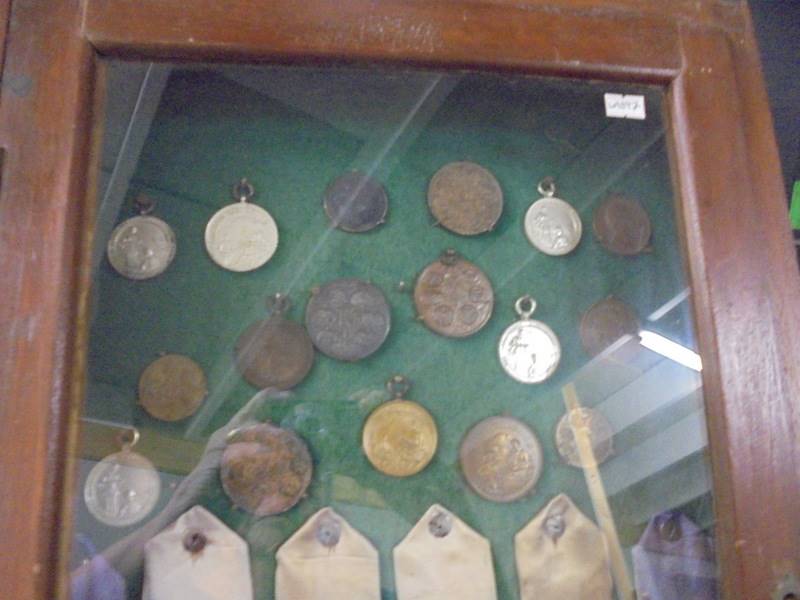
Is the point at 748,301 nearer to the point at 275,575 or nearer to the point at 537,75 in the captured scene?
the point at 537,75

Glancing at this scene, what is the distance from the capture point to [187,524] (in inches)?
42.9

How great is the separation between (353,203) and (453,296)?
0.62 ft

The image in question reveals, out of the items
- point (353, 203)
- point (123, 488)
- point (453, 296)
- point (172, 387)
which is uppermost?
point (353, 203)

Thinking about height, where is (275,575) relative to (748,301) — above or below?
below

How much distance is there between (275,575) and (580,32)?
0.76 m

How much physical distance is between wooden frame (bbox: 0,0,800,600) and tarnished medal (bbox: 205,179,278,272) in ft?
0.73

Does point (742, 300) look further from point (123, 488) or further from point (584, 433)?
point (123, 488)

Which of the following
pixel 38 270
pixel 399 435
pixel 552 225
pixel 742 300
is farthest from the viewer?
pixel 552 225

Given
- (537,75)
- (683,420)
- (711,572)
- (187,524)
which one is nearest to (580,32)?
(537,75)

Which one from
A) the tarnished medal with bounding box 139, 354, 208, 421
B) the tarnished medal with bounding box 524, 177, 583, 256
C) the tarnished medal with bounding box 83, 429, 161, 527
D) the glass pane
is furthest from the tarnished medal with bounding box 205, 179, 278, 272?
the tarnished medal with bounding box 524, 177, 583, 256

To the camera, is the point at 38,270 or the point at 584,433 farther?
the point at 584,433

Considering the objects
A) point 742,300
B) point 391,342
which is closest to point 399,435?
point 391,342

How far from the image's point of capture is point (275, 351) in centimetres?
118

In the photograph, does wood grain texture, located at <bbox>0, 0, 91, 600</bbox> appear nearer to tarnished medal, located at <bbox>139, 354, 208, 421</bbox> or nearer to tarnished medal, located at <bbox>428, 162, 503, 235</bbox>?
tarnished medal, located at <bbox>139, 354, 208, 421</bbox>
